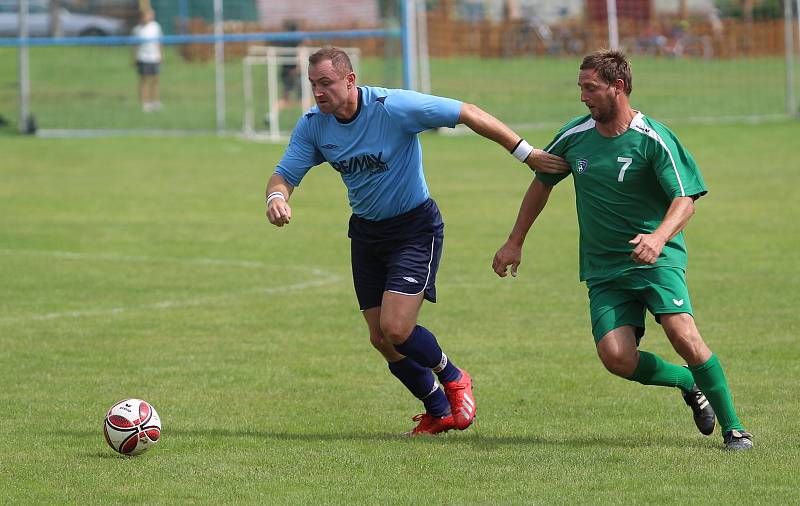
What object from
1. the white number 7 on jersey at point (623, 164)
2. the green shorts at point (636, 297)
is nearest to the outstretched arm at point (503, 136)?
the white number 7 on jersey at point (623, 164)

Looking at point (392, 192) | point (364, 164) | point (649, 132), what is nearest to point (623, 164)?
point (649, 132)

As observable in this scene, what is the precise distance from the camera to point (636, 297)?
7.40 metres

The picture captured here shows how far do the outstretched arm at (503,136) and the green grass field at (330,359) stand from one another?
60.4 inches

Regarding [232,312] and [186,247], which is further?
[186,247]

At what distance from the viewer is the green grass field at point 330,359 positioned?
22.4 feet

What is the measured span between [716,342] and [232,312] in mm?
4341

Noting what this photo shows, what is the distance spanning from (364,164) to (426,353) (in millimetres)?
1144

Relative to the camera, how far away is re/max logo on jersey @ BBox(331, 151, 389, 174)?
7.78 meters

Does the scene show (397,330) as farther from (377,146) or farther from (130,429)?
(130,429)

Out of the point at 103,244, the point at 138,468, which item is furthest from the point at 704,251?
the point at 138,468

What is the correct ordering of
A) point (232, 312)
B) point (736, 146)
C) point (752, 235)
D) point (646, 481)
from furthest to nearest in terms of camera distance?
1. point (736, 146)
2. point (752, 235)
3. point (232, 312)
4. point (646, 481)

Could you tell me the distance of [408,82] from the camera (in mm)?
26578

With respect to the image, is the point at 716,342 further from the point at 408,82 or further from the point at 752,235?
the point at 408,82

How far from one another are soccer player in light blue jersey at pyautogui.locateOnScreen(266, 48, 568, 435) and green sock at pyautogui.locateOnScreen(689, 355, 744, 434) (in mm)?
1323
